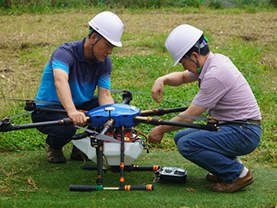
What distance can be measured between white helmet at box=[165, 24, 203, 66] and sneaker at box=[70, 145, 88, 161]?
5.74 feet

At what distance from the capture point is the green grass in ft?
8.85

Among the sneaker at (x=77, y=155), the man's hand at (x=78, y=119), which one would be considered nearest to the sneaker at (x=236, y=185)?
the man's hand at (x=78, y=119)

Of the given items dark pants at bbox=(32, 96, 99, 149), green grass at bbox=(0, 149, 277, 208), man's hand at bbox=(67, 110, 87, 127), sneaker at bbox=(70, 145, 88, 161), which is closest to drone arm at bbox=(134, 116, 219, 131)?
man's hand at bbox=(67, 110, 87, 127)

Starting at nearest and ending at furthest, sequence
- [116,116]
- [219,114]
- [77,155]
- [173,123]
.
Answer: [173,123] → [116,116] → [219,114] → [77,155]

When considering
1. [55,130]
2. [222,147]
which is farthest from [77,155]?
[222,147]

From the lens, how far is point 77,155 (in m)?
4.03

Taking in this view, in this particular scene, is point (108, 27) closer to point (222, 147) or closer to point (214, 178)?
point (222, 147)

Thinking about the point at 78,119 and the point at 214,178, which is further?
the point at 214,178

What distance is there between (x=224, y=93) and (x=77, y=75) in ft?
5.57

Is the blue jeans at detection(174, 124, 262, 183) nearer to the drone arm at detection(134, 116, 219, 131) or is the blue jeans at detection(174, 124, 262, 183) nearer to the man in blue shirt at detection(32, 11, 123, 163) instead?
the drone arm at detection(134, 116, 219, 131)

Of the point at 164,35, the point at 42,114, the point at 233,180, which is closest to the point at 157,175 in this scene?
the point at 233,180

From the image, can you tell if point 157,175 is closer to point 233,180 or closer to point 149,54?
point 233,180

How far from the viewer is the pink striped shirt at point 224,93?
2896 millimetres

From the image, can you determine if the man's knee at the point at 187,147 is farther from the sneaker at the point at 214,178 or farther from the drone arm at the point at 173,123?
the sneaker at the point at 214,178
